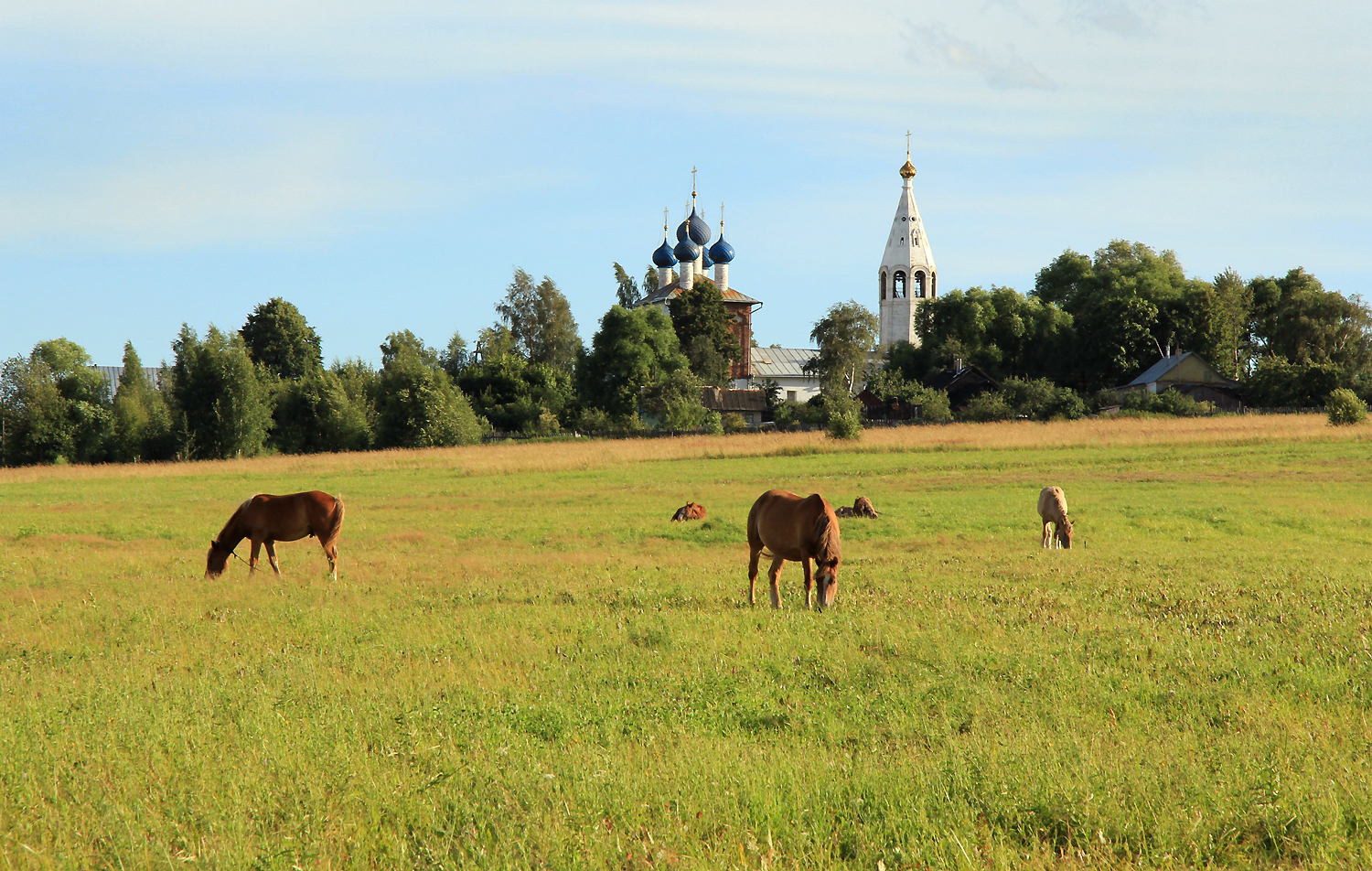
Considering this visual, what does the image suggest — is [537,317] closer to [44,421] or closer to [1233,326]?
[44,421]

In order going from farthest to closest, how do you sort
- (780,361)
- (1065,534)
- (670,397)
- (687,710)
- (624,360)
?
(780,361) → (624,360) → (670,397) → (1065,534) → (687,710)

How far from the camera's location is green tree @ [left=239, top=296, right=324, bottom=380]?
95.1 meters

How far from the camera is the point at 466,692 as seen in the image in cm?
777

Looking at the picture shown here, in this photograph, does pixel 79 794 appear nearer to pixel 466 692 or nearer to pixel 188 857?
pixel 188 857

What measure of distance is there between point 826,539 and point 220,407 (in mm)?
67223

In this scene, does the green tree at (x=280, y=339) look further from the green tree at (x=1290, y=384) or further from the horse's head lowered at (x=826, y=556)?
the horse's head lowered at (x=826, y=556)

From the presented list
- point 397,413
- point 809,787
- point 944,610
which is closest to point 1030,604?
point 944,610

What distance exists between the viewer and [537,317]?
102 meters

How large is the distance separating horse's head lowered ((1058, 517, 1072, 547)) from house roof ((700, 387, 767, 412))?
3080 inches

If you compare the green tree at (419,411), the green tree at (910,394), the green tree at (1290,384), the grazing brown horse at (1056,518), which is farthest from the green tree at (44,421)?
the green tree at (1290,384)

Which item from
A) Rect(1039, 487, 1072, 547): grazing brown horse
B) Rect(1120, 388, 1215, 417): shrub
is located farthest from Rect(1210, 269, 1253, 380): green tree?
Rect(1039, 487, 1072, 547): grazing brown horse

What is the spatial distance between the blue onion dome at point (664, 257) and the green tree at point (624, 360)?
38.6m

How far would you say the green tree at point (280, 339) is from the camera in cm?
9506

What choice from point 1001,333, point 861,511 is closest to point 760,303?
point 1001,333
